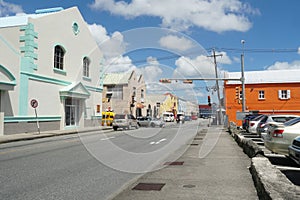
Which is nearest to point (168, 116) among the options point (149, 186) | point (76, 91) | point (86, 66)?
point (86, 66)

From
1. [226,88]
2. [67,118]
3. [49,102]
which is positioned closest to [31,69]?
[49,102]

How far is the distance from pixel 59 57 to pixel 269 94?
2992 centimetres

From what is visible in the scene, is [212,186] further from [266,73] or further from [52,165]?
[266,73]

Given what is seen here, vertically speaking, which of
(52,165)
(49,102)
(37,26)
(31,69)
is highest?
(37,26)

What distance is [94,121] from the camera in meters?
31.5

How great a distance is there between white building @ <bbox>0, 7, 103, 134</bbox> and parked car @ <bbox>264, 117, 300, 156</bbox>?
46.2 ft

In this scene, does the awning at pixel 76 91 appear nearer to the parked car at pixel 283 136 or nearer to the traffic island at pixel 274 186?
the parked car at pixel 283 136

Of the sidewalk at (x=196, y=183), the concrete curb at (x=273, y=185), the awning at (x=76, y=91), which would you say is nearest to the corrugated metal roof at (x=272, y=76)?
the awning at (x=76, y=91)

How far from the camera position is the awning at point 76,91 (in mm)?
26031

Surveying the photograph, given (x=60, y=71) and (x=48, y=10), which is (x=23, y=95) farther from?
(x=48, y=10)

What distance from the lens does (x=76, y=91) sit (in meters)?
27.4

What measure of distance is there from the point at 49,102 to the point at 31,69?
11.8 ft

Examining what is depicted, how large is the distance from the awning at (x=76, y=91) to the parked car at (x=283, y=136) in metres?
20.6

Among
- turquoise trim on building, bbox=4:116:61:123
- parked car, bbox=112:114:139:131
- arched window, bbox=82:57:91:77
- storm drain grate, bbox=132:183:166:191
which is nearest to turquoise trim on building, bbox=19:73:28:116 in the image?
turquoise trim on building, bbox=4:116:61:123
